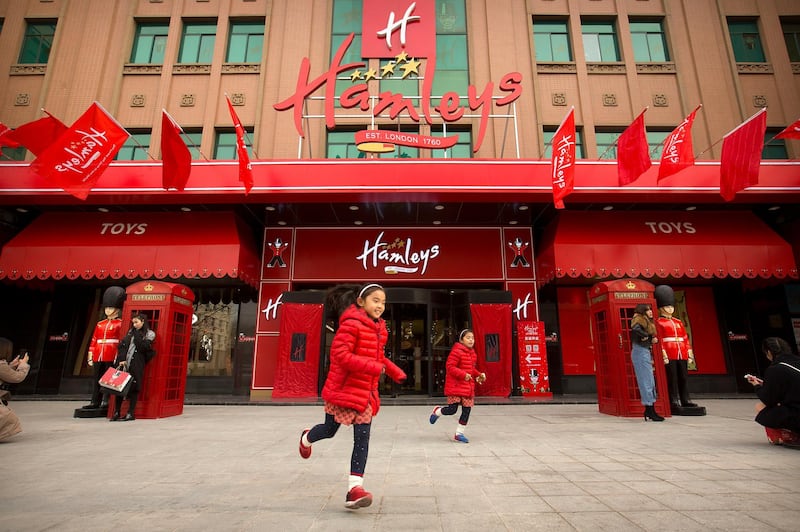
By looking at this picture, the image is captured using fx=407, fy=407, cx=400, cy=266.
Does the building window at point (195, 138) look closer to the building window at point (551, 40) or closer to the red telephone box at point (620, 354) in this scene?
the building window at point (551, 40)

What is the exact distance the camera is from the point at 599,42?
53.0 feet

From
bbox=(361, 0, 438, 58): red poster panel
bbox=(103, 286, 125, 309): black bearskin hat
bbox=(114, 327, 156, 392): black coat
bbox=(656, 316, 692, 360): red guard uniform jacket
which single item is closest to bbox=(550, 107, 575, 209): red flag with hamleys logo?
bbox=(656, 316, 692, 360): red guard uniform jacket

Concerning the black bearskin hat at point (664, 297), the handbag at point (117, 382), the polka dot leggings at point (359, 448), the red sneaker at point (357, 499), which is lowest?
the red sneaker at point (357, 499)

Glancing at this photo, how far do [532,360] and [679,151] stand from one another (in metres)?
6.91

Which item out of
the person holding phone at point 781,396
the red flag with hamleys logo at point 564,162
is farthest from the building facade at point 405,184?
the person holding phone at point 781,396

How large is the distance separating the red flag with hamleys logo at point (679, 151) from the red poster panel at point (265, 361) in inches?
484

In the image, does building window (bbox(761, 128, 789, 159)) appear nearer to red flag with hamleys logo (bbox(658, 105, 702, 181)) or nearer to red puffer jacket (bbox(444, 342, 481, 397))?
red flag with hamleys logo (bbox(658, 105, 702, 181))

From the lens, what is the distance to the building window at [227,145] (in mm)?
14898

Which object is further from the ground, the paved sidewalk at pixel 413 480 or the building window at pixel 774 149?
the building window at pixel 774 149

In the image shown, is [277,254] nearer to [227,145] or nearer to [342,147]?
[342,147]

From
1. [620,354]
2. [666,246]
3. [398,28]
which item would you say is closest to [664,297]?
[620,354]

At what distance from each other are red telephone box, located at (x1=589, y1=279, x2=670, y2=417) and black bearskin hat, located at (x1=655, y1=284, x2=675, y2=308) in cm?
27

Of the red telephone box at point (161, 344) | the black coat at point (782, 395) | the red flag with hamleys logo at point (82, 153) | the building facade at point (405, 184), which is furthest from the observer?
the building facade at point (405, 184)

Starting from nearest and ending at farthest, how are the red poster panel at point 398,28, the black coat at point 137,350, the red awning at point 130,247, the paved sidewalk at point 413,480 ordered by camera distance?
the paved sidewalk at point 413,480, the black coat at point 137,350, the red awning at point 130,247, the red poster panel at point 398,28
